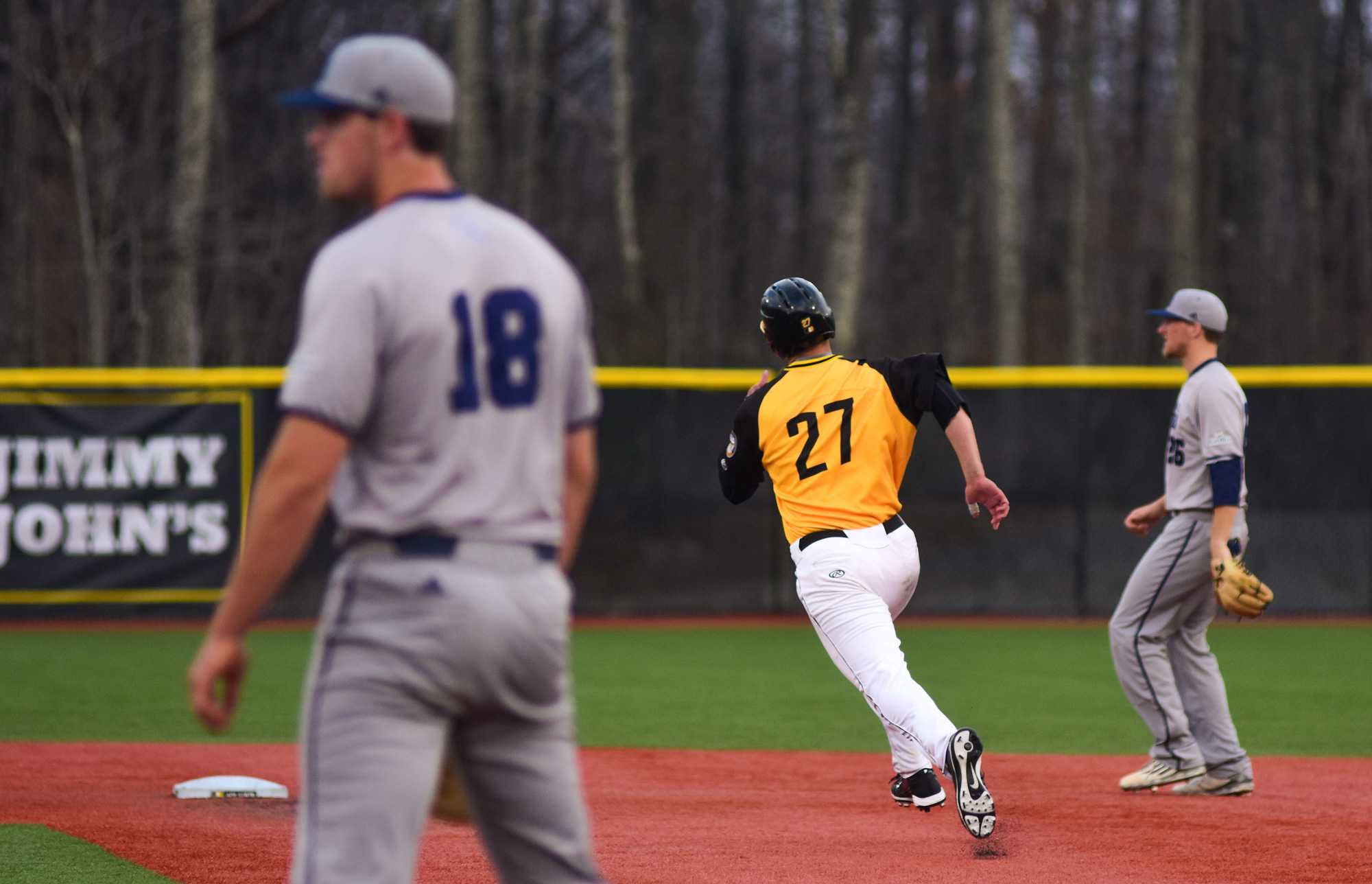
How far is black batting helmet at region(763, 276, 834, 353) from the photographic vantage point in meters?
6.70

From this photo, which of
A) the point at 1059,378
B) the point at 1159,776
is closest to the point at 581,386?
the point at 1159,776

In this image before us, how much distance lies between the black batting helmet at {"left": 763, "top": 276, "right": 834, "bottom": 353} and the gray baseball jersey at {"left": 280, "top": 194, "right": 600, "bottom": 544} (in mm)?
3525

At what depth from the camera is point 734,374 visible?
16375 millimetres

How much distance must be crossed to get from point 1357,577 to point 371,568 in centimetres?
1497

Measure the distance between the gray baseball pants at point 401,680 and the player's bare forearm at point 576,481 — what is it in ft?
1.00

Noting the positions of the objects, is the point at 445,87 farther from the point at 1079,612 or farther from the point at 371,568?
the point at 1079,612

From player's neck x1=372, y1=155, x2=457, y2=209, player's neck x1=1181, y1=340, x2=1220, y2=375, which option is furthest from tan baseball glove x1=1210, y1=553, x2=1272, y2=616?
player's neck x1=372, y1=155, x2=457, y2=209

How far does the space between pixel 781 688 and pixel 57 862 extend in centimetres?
646

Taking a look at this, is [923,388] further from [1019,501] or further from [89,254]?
[89,254]

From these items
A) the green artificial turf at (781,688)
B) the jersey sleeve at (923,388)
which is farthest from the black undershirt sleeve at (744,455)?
the green artificial turf at (781,688)

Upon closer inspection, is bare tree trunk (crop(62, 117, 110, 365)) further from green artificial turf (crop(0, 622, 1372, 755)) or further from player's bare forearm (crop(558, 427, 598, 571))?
player's bare forearm (crop(558, 427, 598, 571))

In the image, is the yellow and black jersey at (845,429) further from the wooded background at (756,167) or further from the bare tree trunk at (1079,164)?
the bare tree trunk at (1079,164)

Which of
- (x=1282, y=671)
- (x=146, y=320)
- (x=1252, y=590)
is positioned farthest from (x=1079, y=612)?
(x=146, y=320)

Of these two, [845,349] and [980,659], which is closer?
[980,659]
